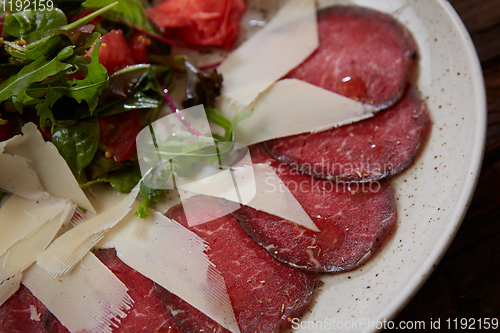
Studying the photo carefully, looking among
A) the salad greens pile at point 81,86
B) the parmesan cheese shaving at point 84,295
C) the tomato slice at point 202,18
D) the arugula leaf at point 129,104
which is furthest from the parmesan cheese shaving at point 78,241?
the tomato slice at point 202,18

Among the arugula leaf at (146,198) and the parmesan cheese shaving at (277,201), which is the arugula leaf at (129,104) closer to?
the arugula leaf at (146,198)

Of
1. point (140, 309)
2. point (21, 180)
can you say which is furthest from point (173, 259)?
point (21, 180)

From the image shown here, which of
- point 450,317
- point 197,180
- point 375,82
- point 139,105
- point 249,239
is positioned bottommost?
point 450,317

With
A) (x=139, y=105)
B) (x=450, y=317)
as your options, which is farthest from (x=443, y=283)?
(x=139, y=105)

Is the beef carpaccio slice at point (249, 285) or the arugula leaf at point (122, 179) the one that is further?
the arugula leaf at point (122, 179)

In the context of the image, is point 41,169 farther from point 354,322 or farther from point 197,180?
point 354,322

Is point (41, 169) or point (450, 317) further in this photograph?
point (41, 169)
